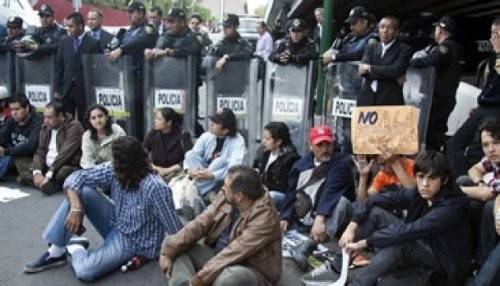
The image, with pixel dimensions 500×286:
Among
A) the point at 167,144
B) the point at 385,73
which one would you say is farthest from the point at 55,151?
the point at 385,73

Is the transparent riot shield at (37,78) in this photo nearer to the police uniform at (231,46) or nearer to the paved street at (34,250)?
the paved street at (34,250)

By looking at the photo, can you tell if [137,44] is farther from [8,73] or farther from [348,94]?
[348,94]

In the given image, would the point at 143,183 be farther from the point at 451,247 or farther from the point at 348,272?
the point at 451,247

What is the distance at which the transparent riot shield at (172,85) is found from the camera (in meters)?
6.77

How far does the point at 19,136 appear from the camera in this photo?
6.38m

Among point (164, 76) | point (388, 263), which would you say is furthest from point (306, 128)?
point (388, 263)

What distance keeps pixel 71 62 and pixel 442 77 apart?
4341 millimetres

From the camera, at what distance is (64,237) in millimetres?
4105

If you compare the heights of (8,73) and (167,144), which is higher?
(8,73)

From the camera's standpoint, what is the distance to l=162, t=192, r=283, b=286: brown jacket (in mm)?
3297

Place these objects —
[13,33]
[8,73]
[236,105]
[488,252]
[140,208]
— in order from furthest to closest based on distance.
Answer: [13,33] → [8,73] → [236,105] → [140,208] → [488,252]

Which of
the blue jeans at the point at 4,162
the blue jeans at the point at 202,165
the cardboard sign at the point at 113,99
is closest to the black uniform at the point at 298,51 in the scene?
the blue jeans at the point at 202,165

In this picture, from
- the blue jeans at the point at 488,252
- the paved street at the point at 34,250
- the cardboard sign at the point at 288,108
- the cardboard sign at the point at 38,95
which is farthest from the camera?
the cardboard sign at the point at 38,95

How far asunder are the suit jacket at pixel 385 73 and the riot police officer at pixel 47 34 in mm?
3997
